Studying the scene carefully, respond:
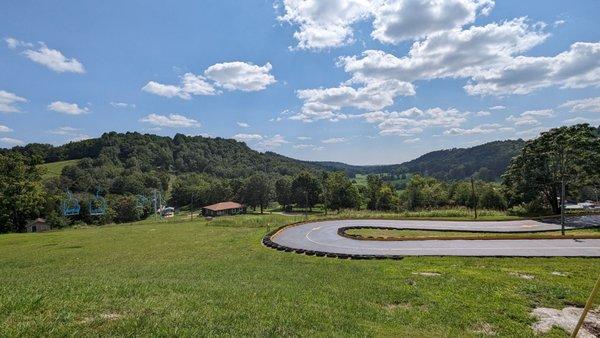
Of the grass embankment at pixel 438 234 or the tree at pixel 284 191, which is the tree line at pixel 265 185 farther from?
the grass embankment at pixel 438 234

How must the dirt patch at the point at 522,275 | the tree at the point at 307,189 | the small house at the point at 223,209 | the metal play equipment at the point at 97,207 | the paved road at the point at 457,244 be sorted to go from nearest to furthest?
the dirt patch at the point at 522,275 → the paved road at the point at 457,244 → the metal play equipment at the point at 97,207 → the small house at the point at 223,209 → the tree at the point at 307,189

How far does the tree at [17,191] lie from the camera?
5850cm

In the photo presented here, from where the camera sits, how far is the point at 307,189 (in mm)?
108875

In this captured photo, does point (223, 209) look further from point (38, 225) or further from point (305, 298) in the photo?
point (305, 298)

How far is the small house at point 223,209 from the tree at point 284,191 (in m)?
12.6

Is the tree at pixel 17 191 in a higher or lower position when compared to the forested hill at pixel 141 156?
lower

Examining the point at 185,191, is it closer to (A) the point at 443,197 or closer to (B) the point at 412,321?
(A) the point at 443,197

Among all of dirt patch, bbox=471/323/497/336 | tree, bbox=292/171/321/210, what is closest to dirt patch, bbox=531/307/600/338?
dirt patch, bbox=471/323/497/336

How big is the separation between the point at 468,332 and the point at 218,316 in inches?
258


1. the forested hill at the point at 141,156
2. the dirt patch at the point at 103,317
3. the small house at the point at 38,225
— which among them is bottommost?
the small house at the point at 38,225

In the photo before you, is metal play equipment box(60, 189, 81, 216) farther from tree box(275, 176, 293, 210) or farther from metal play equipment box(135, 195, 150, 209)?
tree box(275, 176, 293, 210)

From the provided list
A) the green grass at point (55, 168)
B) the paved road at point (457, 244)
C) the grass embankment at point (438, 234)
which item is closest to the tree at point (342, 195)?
the paved road at point (457, 244)

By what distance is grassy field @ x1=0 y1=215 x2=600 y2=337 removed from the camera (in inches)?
307

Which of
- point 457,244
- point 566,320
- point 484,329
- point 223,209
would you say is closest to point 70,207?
point 223,209
